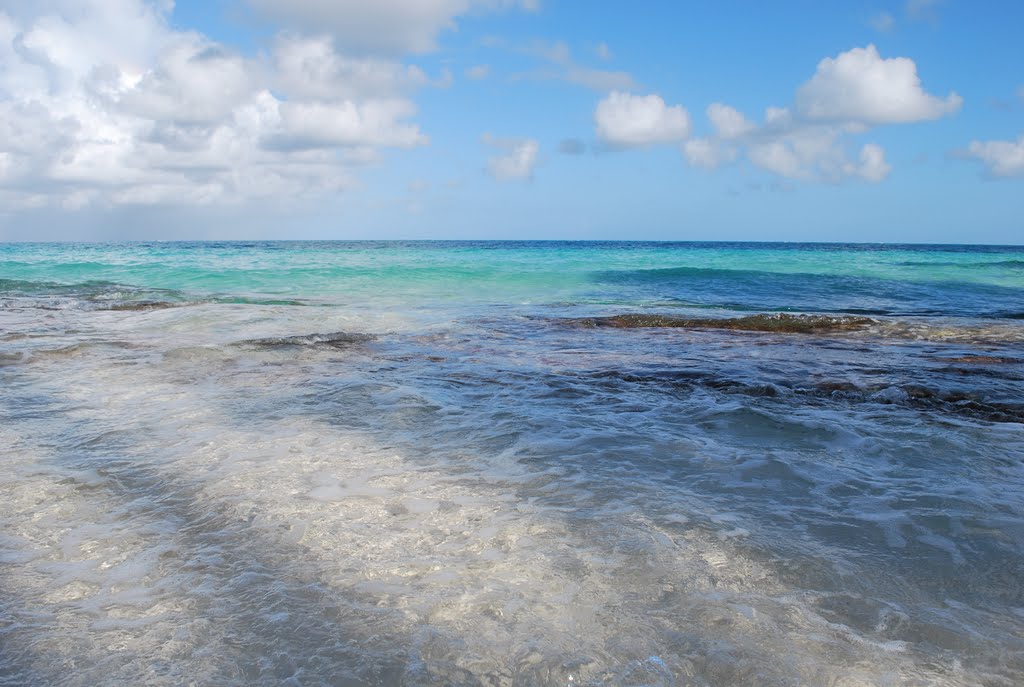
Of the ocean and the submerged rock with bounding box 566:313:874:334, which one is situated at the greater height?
the submerged rock with bounding box 566:313:874:334

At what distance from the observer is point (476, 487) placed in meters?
3.70

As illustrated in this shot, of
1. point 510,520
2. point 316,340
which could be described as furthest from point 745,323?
point 510,520

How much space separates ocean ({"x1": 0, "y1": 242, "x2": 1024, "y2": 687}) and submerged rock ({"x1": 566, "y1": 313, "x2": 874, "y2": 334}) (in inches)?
127

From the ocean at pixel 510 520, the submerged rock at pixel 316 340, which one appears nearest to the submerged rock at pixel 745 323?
the ocean at pixel 510 520

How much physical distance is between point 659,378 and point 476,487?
3.43 metres

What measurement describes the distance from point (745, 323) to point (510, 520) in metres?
9.26

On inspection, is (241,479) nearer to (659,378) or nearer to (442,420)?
(442,420)

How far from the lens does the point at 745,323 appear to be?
1154 cm

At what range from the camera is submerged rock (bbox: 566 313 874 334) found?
36.3 ft

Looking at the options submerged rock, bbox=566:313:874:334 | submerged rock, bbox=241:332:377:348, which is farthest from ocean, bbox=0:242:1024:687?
submerged rock, bbox=566:313:874:334

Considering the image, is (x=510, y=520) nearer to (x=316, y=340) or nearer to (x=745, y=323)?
(x=316, y=340)

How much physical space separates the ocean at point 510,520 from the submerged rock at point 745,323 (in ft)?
10.6

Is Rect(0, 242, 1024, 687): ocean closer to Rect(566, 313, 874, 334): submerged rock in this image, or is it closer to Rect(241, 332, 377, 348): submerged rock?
Rect(241, 332, 377, 348): submerged rock

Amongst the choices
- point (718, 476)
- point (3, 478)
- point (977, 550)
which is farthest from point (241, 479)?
point (977, 550)
